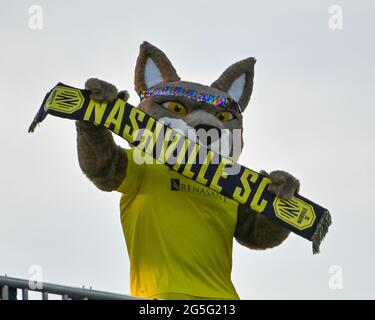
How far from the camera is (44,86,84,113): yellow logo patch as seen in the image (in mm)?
9594

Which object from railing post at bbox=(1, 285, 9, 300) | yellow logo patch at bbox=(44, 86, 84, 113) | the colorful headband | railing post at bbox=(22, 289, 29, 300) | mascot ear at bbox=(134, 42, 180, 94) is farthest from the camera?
mascot ear at bbox=(134, 42, 180, 94)

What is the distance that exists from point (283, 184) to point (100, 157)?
144 cm

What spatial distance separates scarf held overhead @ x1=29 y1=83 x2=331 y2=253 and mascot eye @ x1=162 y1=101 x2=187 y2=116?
43cm

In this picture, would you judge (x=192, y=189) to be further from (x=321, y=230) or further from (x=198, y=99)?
(x=321, y=230)

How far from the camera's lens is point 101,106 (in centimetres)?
964

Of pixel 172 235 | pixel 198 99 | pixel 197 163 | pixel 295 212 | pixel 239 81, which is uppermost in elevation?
pixel 239 81

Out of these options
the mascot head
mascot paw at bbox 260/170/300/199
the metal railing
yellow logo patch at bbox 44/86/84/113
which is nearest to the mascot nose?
the mascot head

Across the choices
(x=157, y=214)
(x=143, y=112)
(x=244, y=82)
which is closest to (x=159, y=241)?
(x=157, y=214)

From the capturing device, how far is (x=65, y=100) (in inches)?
380

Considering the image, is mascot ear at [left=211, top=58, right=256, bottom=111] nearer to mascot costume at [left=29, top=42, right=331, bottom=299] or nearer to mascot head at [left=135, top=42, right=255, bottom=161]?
mascot head at [left=135, top=42, right=255, bottom=161]

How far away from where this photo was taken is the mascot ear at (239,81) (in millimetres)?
10773

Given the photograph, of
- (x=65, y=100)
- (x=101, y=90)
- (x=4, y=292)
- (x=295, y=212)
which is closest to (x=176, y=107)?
(x=101, y=90)
